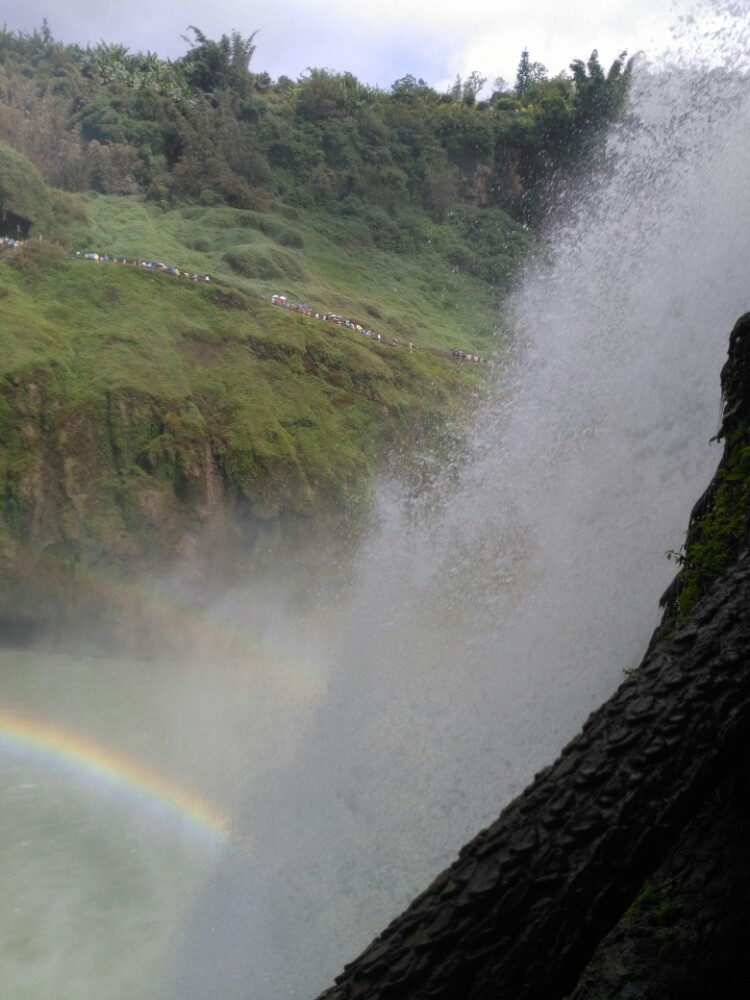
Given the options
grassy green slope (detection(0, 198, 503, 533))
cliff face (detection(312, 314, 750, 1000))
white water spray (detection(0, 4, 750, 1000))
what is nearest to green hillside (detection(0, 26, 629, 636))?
grassy green slope (detection(0, 198, 503, 533))

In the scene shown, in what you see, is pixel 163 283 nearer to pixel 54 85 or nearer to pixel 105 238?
pixel 105 238

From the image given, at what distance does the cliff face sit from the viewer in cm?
200

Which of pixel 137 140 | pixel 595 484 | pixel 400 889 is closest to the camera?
pixel 400 889

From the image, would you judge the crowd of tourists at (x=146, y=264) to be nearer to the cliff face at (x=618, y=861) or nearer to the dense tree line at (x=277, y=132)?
the dense tree line at (x=277, y=132)

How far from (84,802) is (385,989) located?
349 inches

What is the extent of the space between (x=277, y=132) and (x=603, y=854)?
131 ft

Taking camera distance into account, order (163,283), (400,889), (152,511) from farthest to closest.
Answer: (163,283)
(152,511)
(400,889)

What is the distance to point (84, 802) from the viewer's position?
9992 mm

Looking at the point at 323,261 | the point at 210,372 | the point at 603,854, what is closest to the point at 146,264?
the point at 210,372

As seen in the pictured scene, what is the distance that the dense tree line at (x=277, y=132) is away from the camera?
32406mm

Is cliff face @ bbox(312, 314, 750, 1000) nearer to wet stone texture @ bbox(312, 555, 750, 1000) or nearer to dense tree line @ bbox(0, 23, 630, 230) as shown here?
wet stone texture @ bbox(312, 555, 750, 1000)

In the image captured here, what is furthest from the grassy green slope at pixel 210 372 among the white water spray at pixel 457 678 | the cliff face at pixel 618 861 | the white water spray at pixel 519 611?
the cliff face at pixel 618 861

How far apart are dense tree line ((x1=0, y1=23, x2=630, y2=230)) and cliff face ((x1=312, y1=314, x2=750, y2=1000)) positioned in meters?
31.8

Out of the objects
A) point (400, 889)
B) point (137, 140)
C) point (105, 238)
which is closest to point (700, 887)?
point (400, 889)
